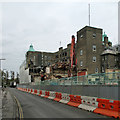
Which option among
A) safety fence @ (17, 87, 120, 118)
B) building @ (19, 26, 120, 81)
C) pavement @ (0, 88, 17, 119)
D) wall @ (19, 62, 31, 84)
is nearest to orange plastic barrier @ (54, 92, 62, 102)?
safety fence @ (17, 87, 120, 118)

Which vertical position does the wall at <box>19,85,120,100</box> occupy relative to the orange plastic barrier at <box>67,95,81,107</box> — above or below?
above

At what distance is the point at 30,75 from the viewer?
5866cm

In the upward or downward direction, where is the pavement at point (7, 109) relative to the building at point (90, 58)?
downward

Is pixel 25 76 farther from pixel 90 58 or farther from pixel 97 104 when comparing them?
pixel 97 104

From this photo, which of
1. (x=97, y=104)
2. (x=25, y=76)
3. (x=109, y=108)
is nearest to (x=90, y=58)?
(x=97, y=104)

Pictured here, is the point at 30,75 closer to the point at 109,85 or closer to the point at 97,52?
the point at 97,52

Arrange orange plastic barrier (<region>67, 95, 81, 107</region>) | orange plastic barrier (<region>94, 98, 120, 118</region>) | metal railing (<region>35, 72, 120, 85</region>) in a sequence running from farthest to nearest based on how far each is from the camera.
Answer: orange plastic barrier (<region>67, 95, 81, 107</region>) < metal railing (<region>35, 72, 120, 85</region>) < orange plastic barrier (<region>94, 98, 120, 118</region>)

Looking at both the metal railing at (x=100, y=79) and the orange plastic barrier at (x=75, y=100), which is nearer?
the metal railing at (x=100, y=79)

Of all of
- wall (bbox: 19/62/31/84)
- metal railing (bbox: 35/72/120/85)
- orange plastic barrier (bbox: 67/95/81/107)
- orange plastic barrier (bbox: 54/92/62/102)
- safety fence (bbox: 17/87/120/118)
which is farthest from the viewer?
wall (bbox: 19/62/31/84)

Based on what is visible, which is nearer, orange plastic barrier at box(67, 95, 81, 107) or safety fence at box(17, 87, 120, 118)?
safety fence at box(17, 87, 120, 118)

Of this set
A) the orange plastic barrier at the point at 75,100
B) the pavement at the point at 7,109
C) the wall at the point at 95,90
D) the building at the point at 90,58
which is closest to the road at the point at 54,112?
the orange plastic barrier at the point at 75,100

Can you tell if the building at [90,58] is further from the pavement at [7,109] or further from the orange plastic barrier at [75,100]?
the pavement at [7,109]

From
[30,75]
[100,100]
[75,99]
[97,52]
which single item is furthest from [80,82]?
[30,75]

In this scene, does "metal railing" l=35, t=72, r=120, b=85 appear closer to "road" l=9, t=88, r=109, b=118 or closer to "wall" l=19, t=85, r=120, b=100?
"wall" l=19, t=85, r=120, b=100
